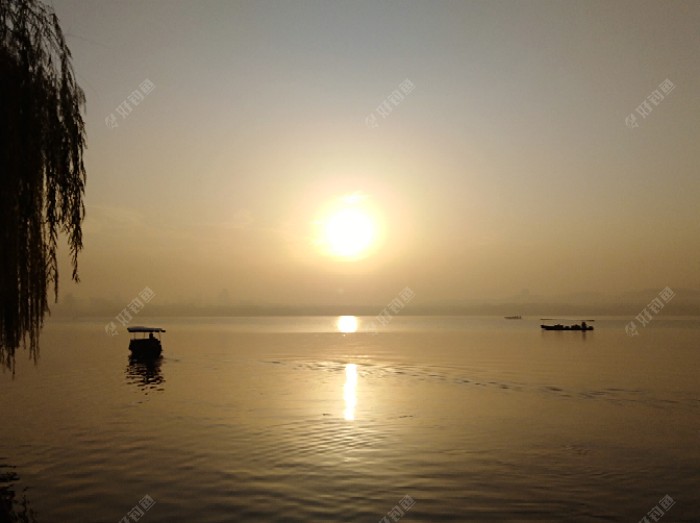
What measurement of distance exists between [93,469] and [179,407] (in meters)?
16.0

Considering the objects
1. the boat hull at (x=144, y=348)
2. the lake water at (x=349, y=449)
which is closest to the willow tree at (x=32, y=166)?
the lake water at (x=349, y=449)

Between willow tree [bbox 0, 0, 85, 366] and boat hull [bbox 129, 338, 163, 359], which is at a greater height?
willow tree [bbox 0, 0, 85, 366]

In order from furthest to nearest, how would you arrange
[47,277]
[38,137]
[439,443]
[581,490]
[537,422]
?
[537,422]
[439,443]
[581,490]
[47,277]
[38,137]

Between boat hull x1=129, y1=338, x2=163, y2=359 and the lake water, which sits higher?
boat hull x1=129, y1=338, x2=163, y2=359

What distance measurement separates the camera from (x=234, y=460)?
2275 centimetres

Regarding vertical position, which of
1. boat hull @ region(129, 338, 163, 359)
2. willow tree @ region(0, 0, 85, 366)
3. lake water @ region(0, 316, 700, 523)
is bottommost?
lake water @ region(0, 316, 700, 523)

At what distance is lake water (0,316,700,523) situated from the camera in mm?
→ 17312

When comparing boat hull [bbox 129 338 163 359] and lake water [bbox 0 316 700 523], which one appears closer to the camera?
lake water [bbox 0 316 700 523]

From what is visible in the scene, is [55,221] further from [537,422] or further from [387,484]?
[537,422]

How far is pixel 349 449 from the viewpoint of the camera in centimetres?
2534

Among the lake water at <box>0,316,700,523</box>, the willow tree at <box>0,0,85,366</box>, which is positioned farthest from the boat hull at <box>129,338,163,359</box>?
the willow tree at <box>0,0,85,366</box>

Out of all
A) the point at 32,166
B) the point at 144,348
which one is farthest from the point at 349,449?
the point at 144,348

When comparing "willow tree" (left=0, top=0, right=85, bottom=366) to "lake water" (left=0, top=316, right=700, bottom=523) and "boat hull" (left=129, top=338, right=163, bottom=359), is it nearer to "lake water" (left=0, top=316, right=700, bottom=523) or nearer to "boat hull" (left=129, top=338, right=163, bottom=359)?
"lake water" (left=0, top=316, right=700, bottom=523)

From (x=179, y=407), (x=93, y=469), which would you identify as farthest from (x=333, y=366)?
(x=93, y=469)
